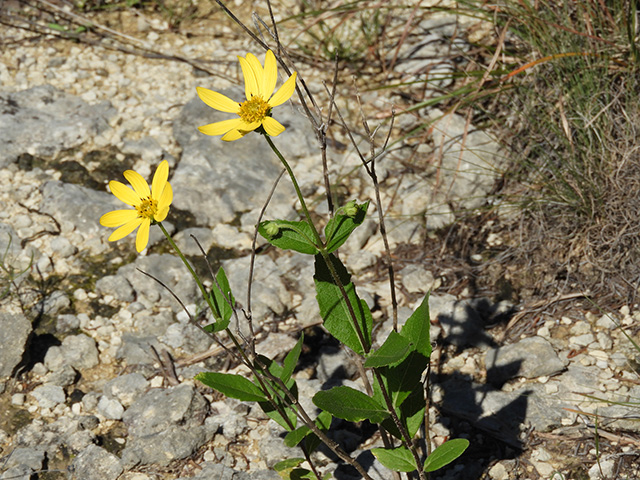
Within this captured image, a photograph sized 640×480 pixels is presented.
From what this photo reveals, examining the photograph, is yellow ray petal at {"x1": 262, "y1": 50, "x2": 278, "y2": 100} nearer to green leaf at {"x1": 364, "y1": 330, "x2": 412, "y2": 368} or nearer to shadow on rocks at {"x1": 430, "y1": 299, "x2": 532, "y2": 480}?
green leaf at {"x1": 364, "y1": 330, "x2": 412, "y2": 368}

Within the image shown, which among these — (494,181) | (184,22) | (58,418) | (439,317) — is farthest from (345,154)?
(58,418)

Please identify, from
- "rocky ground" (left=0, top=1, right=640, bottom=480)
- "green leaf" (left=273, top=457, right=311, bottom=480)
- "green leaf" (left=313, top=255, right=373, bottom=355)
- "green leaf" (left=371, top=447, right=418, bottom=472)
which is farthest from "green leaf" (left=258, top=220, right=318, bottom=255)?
"rocky ground" (left=0, top=1, right=640, bottom=480)

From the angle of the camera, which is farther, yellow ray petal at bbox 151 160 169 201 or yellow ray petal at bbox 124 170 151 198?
yellow ray petal at bbox 124 170 151 198

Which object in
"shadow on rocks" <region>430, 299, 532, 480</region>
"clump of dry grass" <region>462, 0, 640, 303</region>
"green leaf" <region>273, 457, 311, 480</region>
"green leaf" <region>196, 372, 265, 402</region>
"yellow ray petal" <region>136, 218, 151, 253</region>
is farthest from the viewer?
"clump of dry grass" <region>462, 0, 640, 303</region>

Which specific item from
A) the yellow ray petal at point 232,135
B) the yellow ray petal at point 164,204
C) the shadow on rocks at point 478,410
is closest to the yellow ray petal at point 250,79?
the yellow ray petal at point 232,135

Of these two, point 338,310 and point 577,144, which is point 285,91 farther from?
point 577,144

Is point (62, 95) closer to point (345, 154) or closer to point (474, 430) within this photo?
point (345, 154)

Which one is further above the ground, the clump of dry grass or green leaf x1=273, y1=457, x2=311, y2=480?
the clump of dry grass
